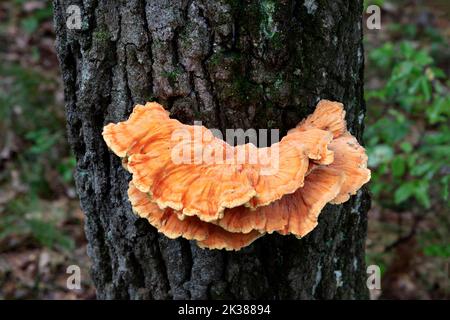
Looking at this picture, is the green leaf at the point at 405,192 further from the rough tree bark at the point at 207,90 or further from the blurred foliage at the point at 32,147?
the blurred foliage at the point at 32,147

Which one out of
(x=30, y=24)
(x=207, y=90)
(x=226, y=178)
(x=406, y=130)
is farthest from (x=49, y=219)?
(x=30, y=24)

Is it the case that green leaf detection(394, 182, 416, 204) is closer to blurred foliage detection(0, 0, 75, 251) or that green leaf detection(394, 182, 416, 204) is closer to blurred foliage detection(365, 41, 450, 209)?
blurred foliage detection(365, 41, 450, 209)

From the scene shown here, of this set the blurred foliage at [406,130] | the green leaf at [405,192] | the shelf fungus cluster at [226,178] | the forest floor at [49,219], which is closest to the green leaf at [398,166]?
the blurred foliage at [406,130]

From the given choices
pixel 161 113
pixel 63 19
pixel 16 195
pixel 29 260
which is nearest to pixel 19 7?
pixel 16 195

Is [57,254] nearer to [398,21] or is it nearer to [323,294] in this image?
[323,294]

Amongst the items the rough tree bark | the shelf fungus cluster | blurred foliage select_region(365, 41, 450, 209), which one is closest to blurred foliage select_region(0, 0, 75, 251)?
the rough tree bark

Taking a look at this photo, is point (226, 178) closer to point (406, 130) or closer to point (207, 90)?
point (207, 90)
